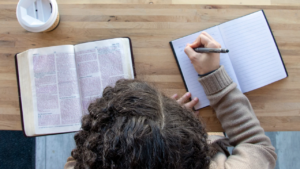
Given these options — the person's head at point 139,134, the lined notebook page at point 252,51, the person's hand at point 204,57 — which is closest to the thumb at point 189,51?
the person's hand at point 204,57

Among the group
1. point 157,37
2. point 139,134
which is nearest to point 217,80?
point 157,37

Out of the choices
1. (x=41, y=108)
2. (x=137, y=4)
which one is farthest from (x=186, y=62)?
(x=41, y=108)

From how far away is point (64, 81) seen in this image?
27.3 inches

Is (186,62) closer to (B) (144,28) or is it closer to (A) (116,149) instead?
(B) (144,28)

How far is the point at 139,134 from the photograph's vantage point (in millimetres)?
403

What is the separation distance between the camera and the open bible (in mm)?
688

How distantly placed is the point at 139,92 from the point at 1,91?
0.54 meters

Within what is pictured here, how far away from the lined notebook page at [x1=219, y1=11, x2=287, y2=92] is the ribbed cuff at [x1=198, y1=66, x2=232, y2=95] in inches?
2.6

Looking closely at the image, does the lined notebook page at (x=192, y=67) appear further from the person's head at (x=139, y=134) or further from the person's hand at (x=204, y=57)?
the person's head at (x=139, y=134)

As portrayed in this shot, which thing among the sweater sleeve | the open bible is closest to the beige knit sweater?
the sweater sleeve

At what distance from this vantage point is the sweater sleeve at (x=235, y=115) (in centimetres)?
62

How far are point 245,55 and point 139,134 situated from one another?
1.61ft

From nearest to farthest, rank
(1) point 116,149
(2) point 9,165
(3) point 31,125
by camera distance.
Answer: (1) point 116,149 < (3) point 31,125 < (2) point 9,165

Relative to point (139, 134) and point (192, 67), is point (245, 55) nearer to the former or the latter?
point (192, 67)
